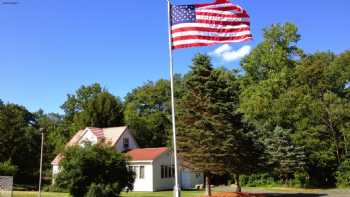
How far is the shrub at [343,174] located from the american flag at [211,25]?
33752 mm

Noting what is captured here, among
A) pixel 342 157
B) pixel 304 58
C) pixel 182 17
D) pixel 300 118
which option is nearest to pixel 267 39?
pixel 304 58

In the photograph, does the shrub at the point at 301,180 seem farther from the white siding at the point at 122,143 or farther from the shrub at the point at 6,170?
the shrub at the point at 6,170

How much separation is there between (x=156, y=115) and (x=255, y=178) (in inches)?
1043

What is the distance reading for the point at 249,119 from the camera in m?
35.3

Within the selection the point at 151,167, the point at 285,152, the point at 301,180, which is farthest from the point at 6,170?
the point at 301,180

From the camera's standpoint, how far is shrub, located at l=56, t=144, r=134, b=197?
2613 centimetres

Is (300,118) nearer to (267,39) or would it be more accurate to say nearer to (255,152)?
(267,39)

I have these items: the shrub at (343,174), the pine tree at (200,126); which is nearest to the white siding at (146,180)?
the pine tree at (200,126)

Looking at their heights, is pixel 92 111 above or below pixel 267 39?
below

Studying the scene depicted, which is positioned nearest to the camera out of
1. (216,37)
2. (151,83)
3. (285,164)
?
(216,37)

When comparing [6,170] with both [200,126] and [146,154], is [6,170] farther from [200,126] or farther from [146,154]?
[200,126]

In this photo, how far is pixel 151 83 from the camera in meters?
79.9

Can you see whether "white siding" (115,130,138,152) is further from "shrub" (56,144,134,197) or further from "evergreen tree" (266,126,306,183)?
"shrub" (56,144,134,197)

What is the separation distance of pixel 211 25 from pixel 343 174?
1371 inches
